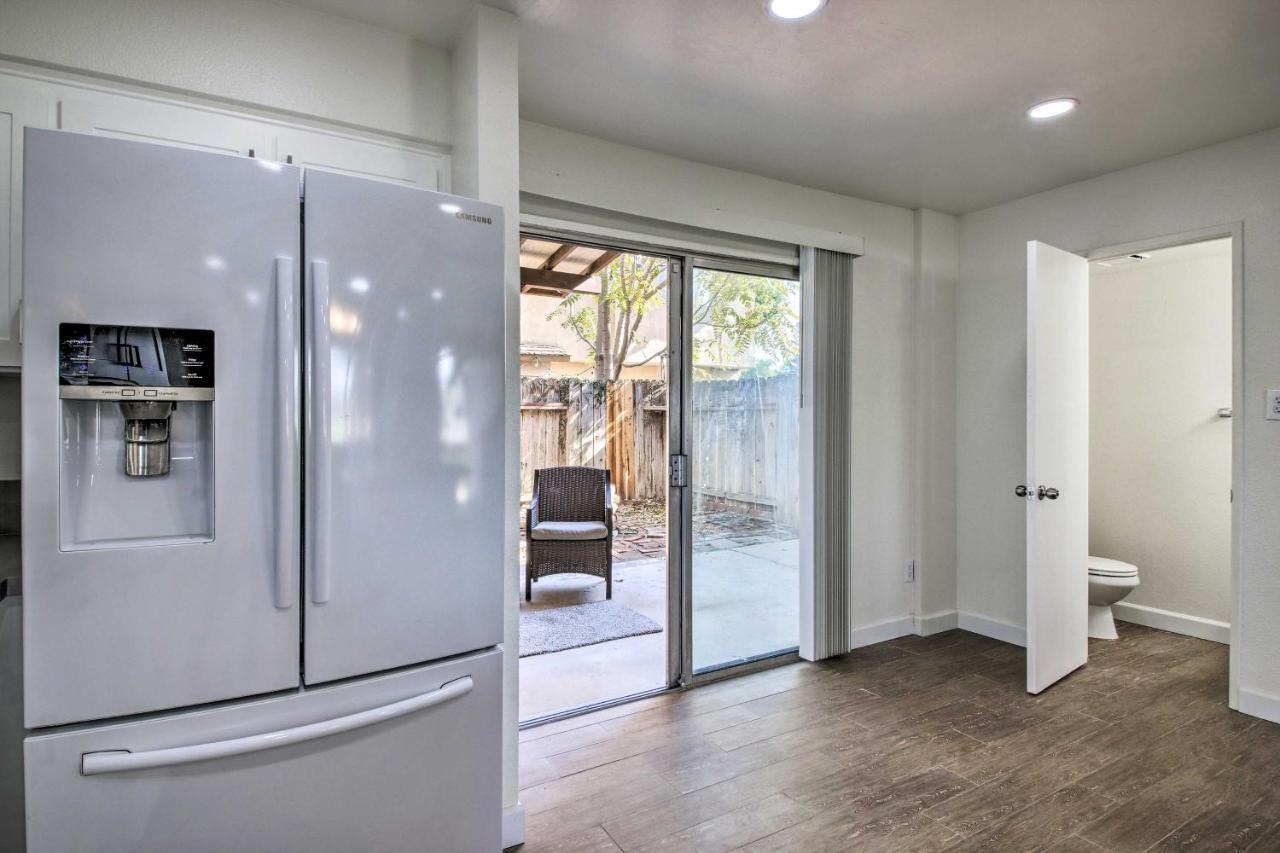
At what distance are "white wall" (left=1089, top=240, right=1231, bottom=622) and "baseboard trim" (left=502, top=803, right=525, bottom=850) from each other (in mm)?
4031

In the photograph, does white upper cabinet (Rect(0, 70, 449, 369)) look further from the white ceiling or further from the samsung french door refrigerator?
the samsung french door refrigerator

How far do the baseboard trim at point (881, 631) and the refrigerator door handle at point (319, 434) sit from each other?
2928 mm

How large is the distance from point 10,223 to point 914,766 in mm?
3156

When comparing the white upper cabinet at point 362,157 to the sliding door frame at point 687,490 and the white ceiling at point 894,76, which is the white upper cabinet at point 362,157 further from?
the sliding door frame at point 687,490

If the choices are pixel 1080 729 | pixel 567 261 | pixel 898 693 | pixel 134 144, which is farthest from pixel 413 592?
pixel 567 261

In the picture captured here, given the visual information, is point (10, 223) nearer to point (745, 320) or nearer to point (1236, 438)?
point (745, 320)

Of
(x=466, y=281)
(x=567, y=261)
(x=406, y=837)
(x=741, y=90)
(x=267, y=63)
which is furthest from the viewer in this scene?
(x=567, y=261)

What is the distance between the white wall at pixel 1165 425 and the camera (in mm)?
3799

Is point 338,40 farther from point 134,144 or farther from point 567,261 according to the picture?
point 567,261

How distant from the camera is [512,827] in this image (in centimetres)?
197

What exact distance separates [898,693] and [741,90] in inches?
105

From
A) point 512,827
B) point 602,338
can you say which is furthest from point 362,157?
point 602,338

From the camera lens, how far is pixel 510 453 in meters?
1.97

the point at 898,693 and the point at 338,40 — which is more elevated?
the point at 338,40
